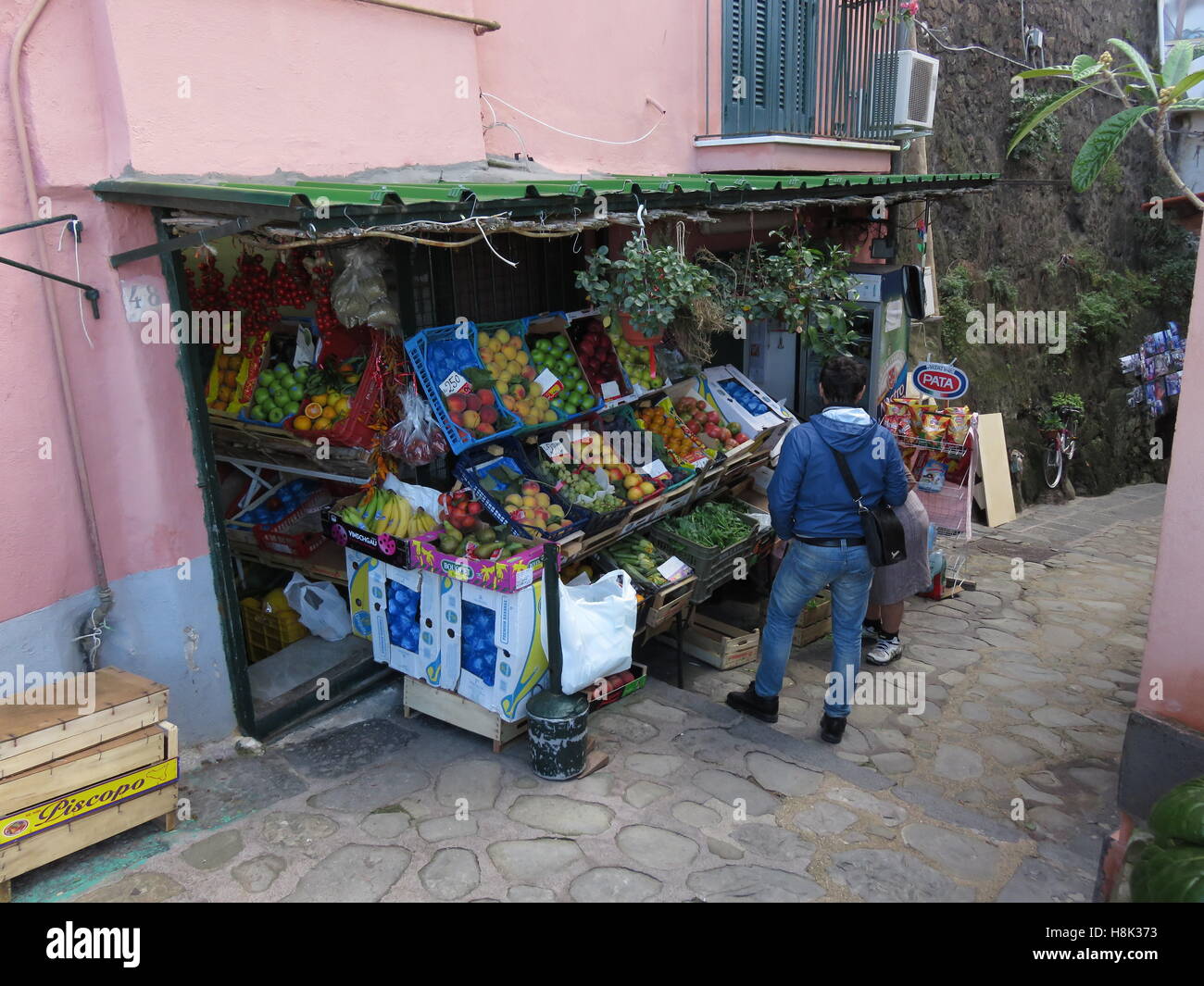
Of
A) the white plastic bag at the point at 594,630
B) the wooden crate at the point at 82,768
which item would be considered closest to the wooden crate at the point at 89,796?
the wooden crate at the point at 82,768

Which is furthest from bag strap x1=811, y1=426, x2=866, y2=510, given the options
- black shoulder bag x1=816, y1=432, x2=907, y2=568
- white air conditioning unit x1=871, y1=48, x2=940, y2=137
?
white air conditioning unit x1=871, y1=48, x2=940, y2=137

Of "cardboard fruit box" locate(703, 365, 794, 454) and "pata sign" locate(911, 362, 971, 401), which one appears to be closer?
"cardboard fruit box" locate(703, 365, 794, 454)

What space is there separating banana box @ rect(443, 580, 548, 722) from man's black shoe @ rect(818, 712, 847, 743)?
189 centimetres

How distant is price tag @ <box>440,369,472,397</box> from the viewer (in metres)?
5.82

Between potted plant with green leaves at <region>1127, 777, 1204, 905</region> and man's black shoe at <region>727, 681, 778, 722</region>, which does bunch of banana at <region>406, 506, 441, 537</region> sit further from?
potted plant with green leaves at <region>1127, 777, 1204, 905</region>

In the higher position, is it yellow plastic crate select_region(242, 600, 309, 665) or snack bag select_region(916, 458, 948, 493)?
snack bag select_region(916, 458, 948, 493)

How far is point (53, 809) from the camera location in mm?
4047

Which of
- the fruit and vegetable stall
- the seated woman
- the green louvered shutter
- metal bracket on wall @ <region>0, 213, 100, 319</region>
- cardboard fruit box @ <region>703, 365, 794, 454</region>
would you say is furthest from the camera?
the green louvered shutter

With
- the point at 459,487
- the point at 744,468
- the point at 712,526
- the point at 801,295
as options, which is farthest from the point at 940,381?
the point at 459,487

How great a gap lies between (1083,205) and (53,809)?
18455 millimetres

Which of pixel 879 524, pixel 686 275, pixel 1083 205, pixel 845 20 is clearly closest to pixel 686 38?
pixel 845 20

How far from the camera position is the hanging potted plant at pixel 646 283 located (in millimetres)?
5520

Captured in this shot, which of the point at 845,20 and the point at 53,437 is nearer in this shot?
the point at 53,437
